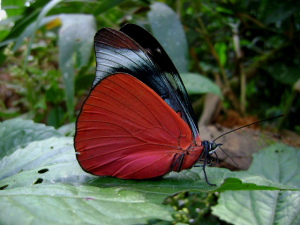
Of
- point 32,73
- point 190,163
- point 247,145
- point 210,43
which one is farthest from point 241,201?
point 32,73

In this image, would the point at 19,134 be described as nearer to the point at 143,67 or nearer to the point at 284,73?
the point at 143,67

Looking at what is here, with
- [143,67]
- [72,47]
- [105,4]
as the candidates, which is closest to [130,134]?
[143,67]

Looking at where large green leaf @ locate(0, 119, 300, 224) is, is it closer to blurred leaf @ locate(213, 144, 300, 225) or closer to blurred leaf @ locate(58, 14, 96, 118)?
blurred leaf @ locate(213, 144, 300, 225)

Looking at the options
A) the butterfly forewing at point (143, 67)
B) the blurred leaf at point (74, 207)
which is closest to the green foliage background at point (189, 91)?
the blurred leaf at point (74, 207)

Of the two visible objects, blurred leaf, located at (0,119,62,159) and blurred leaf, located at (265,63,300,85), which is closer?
blurred leaf, located at (0,119,62,159)

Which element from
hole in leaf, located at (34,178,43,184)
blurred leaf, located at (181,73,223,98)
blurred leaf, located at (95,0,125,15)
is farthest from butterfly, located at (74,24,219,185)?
blurred leaf, located at (95,0,125,15)

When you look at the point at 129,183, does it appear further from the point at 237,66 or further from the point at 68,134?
the point at 237,66

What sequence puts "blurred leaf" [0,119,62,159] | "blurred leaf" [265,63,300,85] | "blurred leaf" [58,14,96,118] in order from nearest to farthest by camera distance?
"blurred leaf" [0,119,62,159], "blurred leaf" [58,14,96,118], "blurred leaf" [265,63,300,85]
